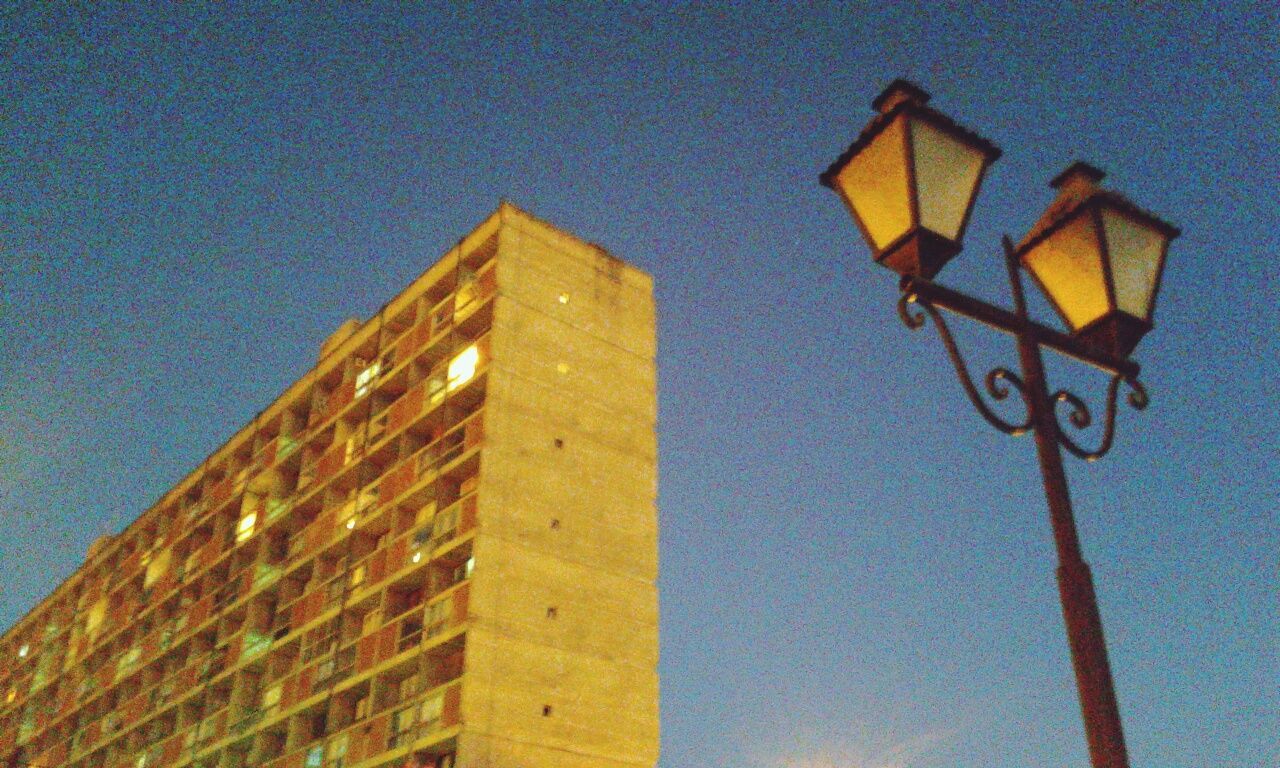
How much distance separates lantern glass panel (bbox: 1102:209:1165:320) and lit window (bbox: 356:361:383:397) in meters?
36.7

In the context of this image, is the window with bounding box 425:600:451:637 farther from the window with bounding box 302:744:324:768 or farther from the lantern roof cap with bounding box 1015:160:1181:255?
the lantern roof cap with bounding box 1015:160:1181:255

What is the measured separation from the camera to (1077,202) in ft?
18.9

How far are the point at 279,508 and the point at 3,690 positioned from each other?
33.6m

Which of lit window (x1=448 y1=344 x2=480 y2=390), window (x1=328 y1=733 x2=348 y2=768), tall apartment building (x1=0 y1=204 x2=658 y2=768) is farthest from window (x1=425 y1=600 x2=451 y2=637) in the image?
lit window (x1=448 y1=344 x2=480 y2=390)

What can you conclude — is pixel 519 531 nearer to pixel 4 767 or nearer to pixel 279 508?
pixel 279 508

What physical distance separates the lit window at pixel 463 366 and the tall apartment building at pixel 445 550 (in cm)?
13

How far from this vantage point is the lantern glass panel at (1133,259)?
5734 millimetres

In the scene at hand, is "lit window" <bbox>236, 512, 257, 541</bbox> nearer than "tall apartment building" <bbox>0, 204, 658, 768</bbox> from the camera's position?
No

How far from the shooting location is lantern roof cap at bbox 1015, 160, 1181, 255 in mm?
5723

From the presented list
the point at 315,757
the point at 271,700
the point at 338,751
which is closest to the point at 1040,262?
the point at 338,751

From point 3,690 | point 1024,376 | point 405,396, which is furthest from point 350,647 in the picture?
point 3,690

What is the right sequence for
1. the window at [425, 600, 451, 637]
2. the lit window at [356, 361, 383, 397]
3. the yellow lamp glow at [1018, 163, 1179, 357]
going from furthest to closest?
the lit window at [356, 361, 383, 397] < the window at [425, 600, 451, 637] < the yellow lamp glow at [1018, 163, 1179, 357]

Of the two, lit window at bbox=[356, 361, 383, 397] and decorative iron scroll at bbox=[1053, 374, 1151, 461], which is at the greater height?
lit window at bbox=[356, 361, 383, 397]

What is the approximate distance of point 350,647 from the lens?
35438mm
